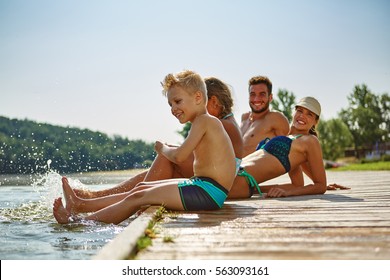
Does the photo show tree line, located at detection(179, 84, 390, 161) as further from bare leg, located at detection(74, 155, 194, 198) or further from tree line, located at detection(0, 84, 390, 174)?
bare leg, located at detection(74, 155, 194, 198)

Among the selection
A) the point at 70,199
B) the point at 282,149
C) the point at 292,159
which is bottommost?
the point at 70,199

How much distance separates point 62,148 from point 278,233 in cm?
1435

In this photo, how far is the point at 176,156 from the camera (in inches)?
145

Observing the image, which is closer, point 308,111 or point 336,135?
point 308,111

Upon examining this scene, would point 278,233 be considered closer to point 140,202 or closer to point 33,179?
point 140,202

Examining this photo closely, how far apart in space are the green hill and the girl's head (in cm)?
664

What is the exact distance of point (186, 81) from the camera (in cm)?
365

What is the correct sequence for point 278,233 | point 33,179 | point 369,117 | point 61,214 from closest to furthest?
→ point 278,233 → point 61,214 → point 33,179 → point 369,117

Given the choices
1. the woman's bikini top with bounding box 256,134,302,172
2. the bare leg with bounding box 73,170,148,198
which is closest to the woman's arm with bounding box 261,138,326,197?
the woman's bikini top with bounding box 256,134,302,172

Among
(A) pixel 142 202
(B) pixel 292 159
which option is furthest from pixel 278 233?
(B) pixel 292 159

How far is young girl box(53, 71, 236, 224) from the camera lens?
3.66 m
